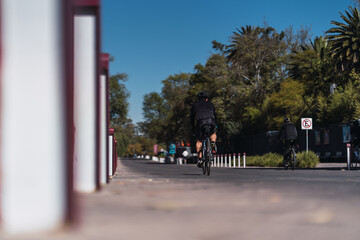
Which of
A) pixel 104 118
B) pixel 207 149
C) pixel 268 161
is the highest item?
pixel 104 118

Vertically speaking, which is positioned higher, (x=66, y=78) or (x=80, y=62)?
(x=80, y=62)

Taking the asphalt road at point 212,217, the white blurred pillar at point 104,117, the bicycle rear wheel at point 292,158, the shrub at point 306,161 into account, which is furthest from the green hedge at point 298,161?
the asphalt road at point 212,217

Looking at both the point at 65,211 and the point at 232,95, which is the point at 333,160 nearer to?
the point at 232,95

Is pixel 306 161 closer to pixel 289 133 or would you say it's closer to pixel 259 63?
pixel 289 133

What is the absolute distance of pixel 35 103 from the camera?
3047 mm

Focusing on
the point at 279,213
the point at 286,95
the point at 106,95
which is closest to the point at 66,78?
the point at 279,213

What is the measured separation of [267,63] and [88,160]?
185 feet

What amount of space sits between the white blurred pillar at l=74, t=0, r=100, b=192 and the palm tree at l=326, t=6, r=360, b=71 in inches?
1798

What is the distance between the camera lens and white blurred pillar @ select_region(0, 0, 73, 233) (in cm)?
300

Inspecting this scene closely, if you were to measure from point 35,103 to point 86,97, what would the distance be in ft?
8.88

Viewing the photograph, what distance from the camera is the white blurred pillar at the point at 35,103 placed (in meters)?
3.00

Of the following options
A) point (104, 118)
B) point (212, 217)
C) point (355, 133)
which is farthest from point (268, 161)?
point (212, 217)

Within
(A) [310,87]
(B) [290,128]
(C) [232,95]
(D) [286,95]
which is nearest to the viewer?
(B) [290,128]

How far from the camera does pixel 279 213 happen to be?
4551 millimetres
